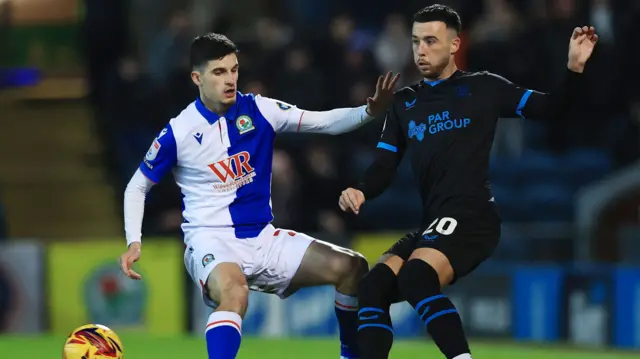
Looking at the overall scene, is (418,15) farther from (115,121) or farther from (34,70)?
(34,70)

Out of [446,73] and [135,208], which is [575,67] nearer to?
[446,73]

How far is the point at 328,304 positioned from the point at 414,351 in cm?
216

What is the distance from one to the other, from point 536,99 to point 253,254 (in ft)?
5.51

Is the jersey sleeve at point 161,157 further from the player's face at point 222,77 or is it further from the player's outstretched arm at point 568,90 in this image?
the player's outstretched arm at point 568,90

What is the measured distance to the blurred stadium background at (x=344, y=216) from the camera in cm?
1121

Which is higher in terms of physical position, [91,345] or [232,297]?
[232,297]

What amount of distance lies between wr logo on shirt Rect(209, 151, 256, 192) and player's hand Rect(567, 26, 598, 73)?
1.78 meters

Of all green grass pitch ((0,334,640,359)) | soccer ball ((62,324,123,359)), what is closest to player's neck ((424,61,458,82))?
soccer ball ((62,324,123,359))

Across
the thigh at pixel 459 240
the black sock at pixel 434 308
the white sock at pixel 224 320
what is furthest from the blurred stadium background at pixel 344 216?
the black sock at pixel 434 308

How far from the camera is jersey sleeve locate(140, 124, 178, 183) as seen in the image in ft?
21.9

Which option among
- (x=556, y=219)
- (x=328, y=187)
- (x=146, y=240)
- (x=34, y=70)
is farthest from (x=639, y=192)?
(x=34, y=70)

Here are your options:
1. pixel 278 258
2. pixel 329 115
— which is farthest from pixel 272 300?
pixel 329 115

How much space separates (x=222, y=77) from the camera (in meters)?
6.64

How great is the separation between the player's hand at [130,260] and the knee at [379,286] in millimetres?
1117
